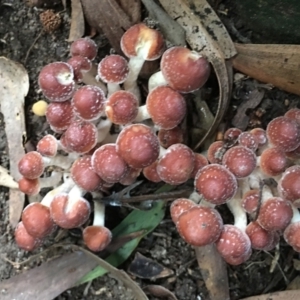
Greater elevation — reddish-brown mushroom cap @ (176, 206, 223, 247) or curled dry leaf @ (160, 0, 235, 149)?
curled dry leaf @ (160, 0, 235, 149)

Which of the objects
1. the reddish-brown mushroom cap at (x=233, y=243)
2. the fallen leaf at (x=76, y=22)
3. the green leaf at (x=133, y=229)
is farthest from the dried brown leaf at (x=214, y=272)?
the fallen leaf at (x=76, y=22)

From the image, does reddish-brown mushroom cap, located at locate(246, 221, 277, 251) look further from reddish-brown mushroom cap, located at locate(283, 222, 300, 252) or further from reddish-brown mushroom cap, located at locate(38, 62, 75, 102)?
reddish-brown mushroom cap, located at locate(38, 62, 75, 102)

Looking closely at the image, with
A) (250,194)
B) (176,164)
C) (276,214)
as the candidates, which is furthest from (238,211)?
(176,164)

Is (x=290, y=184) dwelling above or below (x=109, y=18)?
below

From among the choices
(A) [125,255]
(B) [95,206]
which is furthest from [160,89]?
(A) [125,255]

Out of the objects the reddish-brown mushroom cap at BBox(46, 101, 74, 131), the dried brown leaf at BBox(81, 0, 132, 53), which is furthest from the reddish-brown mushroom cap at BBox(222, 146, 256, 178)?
the dried brown leaf at BBox(81, 0, 132, 53)

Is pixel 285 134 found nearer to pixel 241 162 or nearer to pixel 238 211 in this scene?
pixel 241 162
